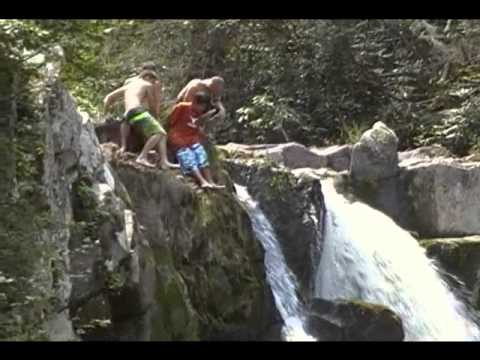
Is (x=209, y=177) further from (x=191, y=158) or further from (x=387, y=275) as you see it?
(x=387, y=275)

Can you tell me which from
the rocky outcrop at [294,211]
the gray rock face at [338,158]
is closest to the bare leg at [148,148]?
the rocky outcrop at [294,211]

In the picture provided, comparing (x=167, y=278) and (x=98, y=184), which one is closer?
(x=98, y=184)

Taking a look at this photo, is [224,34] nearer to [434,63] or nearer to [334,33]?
[334,33]

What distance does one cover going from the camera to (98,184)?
19.9 feet

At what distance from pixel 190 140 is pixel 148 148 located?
0.74 m

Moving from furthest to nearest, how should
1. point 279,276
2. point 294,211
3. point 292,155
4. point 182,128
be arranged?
point 292,155 → point 294,211 → point 279,276 → point 182,128

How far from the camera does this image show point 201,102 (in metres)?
9.04

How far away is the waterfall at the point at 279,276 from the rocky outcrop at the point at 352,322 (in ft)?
0.54

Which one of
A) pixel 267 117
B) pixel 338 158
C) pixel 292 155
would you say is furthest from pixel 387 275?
pixel 267 117

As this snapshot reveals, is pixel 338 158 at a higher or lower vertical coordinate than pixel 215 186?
higher

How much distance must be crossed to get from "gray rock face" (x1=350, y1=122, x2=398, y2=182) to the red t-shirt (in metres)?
4.18
